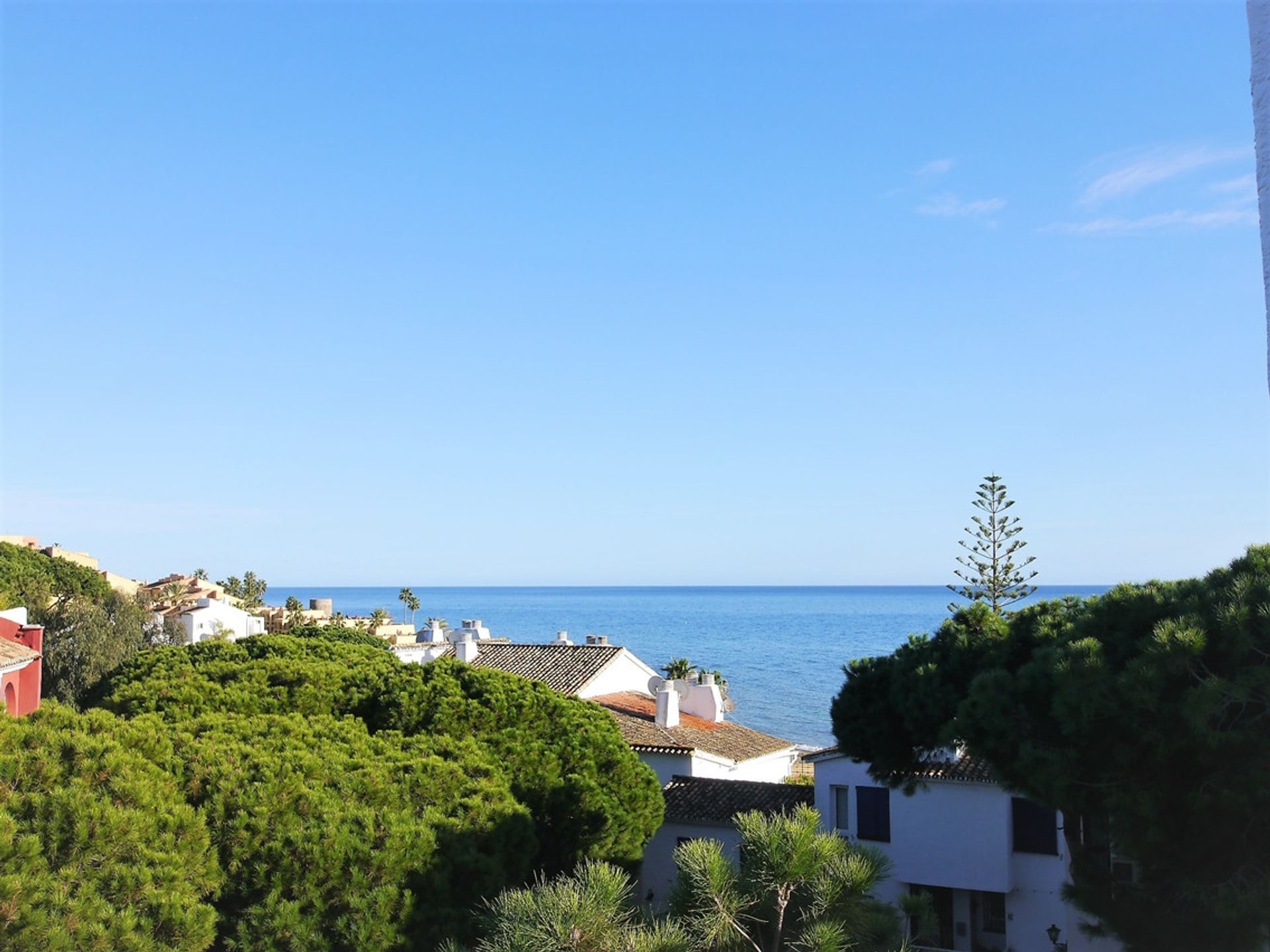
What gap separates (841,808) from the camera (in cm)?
2148

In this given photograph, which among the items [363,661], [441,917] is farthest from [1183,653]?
[363,661]

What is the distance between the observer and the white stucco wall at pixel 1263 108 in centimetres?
457

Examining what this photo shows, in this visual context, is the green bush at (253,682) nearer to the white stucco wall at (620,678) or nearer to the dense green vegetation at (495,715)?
the dense green vegetation at (495,715)

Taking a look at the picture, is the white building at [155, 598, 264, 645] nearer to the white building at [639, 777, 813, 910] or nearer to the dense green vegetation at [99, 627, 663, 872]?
the white building at [639, 777, 813, 910]

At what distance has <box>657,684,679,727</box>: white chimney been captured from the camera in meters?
28.4

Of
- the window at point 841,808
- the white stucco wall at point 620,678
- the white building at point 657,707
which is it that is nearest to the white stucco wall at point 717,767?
the white building at point 657,707

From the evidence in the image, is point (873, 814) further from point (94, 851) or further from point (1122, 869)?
point (94, 851)

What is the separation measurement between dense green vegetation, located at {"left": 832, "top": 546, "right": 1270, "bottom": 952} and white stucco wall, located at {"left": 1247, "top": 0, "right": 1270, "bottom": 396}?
6588mm

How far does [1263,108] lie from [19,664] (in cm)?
2009

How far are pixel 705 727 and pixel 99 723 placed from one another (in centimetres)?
1876

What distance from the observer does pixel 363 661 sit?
20500 mm

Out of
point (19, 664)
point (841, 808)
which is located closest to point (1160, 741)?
point (841, 808)

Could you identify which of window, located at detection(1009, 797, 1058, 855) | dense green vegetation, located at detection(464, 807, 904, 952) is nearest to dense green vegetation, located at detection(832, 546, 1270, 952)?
dense green vegetation, located at detection(464, 807, 904, 952)

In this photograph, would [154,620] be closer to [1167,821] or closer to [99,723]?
[99,723]
